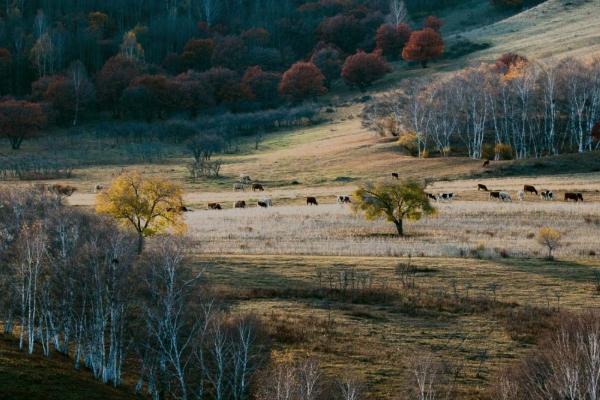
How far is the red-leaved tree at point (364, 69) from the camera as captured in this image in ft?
506

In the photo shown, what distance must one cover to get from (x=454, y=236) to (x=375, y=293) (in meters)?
18.0

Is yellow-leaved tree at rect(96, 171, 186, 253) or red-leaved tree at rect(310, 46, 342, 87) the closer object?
yellow-leaved tree at rect(96, 171, 186, 253)

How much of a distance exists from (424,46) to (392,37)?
1817 cm

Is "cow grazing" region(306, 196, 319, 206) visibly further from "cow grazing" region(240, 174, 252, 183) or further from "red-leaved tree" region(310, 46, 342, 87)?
"red-leaved tree" region(310, 46, 342, 87)

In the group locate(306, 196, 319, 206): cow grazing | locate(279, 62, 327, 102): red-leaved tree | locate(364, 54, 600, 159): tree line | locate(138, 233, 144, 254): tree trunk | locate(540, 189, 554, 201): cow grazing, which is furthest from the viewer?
locate(279, 62, 327, 102): red-leaved tree

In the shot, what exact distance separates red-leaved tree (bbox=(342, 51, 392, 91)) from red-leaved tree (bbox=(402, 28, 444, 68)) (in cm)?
844

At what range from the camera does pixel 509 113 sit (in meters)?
108

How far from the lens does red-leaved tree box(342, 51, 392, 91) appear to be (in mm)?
154250

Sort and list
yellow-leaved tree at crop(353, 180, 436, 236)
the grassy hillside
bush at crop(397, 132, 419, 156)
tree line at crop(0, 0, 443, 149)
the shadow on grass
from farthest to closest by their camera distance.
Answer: tree line at crop(0, 0, 443, 149)
bush at crop(397, 132, 419, 156)
yellow-leaved tree at crop(353, 180, 436, 236)
the shadow on grass
the grassy hillside

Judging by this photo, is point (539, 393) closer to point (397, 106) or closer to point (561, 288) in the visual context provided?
point (561, 288)

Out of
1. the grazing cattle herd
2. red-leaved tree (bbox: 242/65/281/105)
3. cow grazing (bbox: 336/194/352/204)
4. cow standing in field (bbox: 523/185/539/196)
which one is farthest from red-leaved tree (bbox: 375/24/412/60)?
cow grazing (bbox: 336/194/352/204)

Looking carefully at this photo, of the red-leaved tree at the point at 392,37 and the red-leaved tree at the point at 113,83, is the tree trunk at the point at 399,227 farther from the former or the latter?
the red-leaved tree at the point at 392,37

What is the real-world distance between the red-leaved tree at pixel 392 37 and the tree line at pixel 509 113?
65.3 metres

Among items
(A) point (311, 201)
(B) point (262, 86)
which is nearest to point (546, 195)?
(A) point (311, 201)
